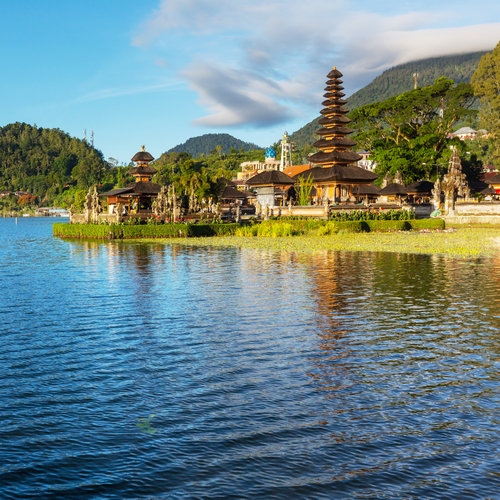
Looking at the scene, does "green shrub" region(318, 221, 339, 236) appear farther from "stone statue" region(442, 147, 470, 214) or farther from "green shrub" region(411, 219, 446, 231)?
"stone statue" region(442, 147, 470, 214)

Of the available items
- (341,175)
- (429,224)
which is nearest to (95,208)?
(341,175)

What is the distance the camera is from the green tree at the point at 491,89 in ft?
276

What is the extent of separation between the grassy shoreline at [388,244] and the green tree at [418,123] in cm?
3803

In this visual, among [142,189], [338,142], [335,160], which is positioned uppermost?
[338,142]

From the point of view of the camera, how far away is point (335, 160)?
76.8 meters

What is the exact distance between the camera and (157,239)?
2249 inches

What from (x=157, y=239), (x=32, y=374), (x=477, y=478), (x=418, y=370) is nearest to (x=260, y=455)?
(x=477, y=478)

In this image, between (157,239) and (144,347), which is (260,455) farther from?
(157,239)

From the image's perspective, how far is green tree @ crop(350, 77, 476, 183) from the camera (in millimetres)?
90125

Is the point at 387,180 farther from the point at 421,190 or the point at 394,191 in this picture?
the point at 394,191

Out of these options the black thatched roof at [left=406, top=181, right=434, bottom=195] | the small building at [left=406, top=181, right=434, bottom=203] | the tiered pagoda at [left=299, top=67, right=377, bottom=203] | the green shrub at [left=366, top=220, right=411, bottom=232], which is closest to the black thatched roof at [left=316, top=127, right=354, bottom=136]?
the tiered pagoda at [left=299, top=67, right=377, bottom=203]

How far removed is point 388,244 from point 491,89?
5090 cm

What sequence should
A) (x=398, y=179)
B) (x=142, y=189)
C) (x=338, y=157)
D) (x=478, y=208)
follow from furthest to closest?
(x=398, y=179)
(x=142, y=189)
(x=338, y=157)
(x=478, y=208)

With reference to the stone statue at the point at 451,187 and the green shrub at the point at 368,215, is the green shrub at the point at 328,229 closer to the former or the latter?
the green shrub at the point at 368,215
